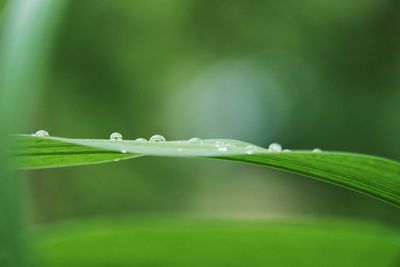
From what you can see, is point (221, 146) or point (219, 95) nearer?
point (221, 146)

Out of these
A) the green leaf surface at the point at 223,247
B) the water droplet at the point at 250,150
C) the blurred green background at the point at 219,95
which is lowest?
the green leaf surface at the point at 223,247

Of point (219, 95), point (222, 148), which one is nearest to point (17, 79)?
point (222, 148)

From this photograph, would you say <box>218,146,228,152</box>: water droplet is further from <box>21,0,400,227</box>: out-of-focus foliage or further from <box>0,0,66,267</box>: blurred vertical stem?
<box>21,0,400,227</box>: out-of-focus foliage

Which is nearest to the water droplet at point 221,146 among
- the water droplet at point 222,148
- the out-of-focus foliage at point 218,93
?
the water droplet at point 222,148

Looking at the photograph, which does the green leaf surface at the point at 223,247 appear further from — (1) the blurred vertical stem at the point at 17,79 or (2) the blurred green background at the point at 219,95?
(2) the blurred green background at the point at 219,95

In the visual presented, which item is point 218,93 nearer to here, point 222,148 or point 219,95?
point 219,95

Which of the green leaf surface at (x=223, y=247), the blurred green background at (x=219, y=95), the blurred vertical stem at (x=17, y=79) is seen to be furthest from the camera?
the blurred green background at (x=219, y=95)

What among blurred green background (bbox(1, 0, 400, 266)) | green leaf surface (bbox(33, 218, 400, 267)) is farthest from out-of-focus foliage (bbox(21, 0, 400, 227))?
green leaf surface (bbox(33, 218, 400, 267))
